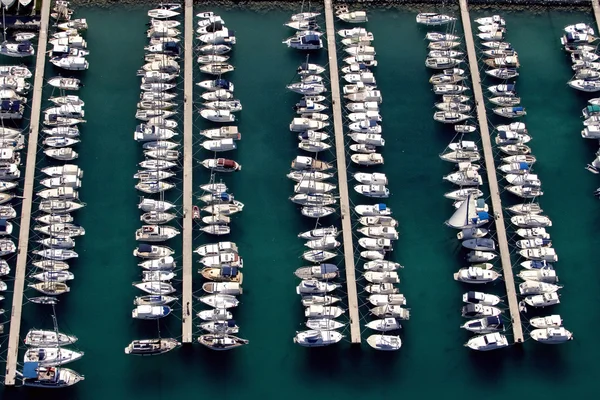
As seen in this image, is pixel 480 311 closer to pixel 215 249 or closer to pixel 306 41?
pixel 215 249

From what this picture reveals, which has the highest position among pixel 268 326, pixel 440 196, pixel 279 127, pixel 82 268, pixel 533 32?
pixel 533 32

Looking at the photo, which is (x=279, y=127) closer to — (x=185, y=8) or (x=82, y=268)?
(x=185, y=8)

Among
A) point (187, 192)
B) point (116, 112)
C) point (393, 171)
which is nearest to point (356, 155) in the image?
point (393, 171)

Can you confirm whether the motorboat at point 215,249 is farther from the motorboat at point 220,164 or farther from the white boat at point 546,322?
the white boat at point 546,322

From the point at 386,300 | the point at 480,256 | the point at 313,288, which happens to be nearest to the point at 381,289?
the point at 386,300

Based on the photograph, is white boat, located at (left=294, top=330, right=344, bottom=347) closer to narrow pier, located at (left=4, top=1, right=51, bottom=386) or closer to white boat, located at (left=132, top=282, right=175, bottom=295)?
white boat, located at (left=132, top=282, right=175, bottom=295)

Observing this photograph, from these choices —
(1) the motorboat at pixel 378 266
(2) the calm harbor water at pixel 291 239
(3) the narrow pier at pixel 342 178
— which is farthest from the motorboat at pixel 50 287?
(1) the motorboat at pixel 378 266

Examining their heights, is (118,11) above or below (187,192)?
above
